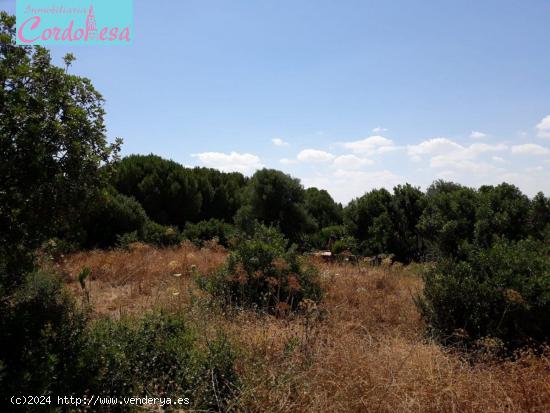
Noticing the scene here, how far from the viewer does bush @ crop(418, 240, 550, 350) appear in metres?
4.41

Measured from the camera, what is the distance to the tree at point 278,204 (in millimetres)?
15266

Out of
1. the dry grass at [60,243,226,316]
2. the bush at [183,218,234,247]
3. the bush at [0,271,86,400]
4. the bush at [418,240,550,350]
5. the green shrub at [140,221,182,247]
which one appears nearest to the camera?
the bush at [0,271,86,400]

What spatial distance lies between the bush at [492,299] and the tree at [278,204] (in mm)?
10215

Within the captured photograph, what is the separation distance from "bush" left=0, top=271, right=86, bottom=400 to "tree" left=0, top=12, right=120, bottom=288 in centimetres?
31

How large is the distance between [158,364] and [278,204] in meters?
12.3

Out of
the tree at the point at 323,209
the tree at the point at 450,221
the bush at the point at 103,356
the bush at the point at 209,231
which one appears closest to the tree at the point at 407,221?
the tree at the point at 450,221

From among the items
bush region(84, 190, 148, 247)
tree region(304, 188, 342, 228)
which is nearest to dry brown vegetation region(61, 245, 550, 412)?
bush region(84, 190, 148, 247)

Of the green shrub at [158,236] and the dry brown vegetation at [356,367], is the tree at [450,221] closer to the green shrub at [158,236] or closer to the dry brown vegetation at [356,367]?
the dry brown vegetation at [356,367]

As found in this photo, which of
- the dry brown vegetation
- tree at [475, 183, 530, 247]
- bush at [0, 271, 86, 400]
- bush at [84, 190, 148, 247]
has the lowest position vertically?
the dry brown vegetation

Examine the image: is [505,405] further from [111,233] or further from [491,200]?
[111,233]

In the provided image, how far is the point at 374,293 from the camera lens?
6297 millimetres

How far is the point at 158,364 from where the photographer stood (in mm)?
3236

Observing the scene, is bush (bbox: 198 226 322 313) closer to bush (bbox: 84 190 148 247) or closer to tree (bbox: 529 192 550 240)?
bush (bbox: 84 190 148 247)

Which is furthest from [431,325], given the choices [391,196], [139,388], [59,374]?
[391,196]
